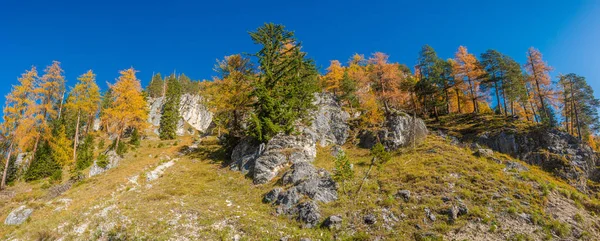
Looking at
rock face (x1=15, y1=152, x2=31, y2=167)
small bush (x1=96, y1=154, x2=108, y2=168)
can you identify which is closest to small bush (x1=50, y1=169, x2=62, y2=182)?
small bush (x1=96, y1=154, x2=108, y2=168)

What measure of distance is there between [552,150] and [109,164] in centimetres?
4508

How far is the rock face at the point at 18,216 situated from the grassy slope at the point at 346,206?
0.46m

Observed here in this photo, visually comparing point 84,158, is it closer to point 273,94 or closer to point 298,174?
point 273,94

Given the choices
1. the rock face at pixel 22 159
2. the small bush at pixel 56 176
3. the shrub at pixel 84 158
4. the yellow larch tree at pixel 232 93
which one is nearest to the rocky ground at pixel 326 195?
the small bush at pixel 56 176

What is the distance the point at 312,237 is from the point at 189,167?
57.4 feet

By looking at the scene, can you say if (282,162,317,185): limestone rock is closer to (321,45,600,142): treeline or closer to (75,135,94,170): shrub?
(321,45,600,142): treeline

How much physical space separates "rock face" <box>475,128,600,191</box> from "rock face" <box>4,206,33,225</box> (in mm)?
40021

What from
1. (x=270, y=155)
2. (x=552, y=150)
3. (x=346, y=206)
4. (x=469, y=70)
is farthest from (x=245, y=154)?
(x=469, y=70)

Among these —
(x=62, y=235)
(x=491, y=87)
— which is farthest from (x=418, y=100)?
(x=62, y=235)

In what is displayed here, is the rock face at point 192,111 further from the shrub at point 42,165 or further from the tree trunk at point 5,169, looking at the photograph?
the tree trunk at point 5,169

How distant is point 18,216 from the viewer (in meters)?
18.5

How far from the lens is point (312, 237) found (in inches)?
545

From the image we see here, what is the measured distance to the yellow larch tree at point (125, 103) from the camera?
109ft

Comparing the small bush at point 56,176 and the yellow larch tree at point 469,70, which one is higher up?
the yellow larch tree at point 469,70
